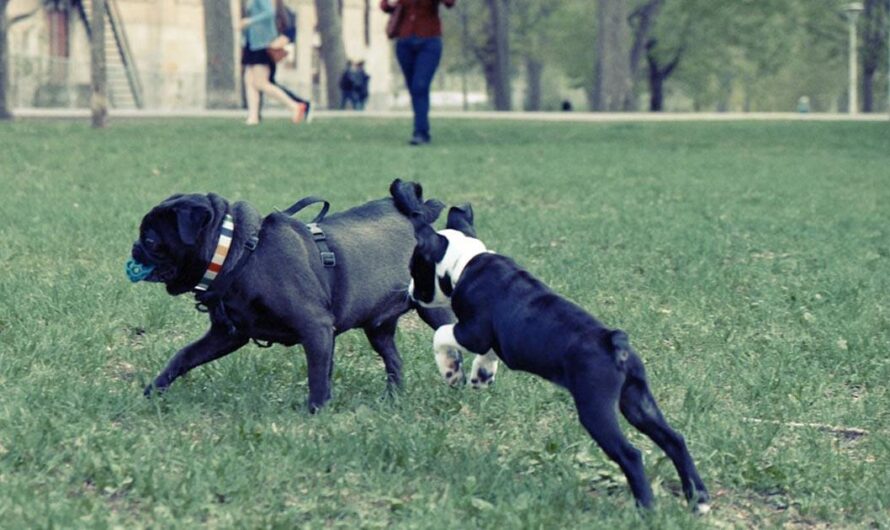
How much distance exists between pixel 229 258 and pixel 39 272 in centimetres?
332

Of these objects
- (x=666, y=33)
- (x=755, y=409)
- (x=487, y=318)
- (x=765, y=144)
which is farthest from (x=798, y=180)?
(x=666, y=33)

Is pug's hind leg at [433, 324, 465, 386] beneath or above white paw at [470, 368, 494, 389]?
above

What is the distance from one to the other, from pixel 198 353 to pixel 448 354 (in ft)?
3.39

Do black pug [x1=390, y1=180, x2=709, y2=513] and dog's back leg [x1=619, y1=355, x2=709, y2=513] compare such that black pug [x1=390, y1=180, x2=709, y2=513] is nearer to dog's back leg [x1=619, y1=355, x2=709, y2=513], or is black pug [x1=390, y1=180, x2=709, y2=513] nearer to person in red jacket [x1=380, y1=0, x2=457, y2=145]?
dog's back leg [x1=619, y1=355, x2=709, y2=513]

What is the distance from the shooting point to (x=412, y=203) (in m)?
5.48

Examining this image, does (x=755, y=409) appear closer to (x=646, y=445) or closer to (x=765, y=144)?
(x=646, y=445)

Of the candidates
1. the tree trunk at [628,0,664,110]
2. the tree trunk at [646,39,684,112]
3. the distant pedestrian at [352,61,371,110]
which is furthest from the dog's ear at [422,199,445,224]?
the tree trunk at [646,39,684,112]

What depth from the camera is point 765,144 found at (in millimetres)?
23391

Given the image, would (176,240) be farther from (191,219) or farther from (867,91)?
(867,91)

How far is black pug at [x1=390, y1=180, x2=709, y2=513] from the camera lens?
152 inches

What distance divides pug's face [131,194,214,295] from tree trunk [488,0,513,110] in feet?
154

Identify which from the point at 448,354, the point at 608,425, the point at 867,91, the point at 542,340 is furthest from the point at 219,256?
the point at 867,91

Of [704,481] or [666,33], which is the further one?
[666,33]

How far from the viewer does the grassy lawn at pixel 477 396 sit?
3.99 metres
